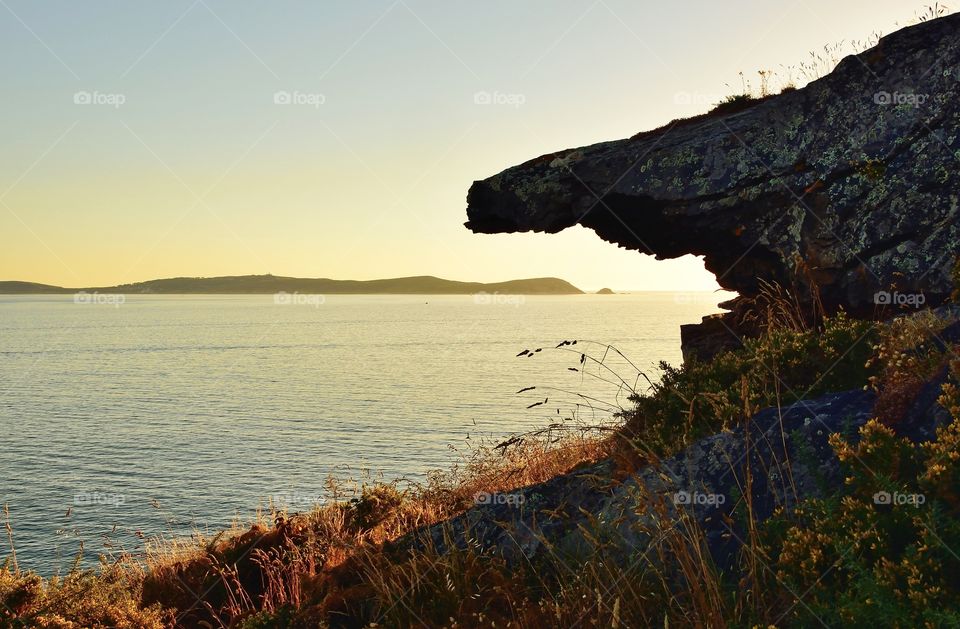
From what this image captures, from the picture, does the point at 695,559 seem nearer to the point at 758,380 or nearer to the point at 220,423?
the point at 758,380

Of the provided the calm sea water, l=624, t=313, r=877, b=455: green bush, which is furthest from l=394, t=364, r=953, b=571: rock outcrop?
the calm sea water

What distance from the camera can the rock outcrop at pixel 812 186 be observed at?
1012 cm

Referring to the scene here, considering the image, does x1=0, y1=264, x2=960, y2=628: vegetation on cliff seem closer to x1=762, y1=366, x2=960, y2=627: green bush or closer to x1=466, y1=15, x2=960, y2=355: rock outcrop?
x1=762, y1=366, x2=960, y2=627: green bush

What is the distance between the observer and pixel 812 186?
10.9 m

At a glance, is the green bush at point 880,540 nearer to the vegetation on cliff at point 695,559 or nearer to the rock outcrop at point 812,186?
the vegetation on cliff at point 695,559

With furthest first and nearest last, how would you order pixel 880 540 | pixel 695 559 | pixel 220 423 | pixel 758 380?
pixel 220 423 < pixel 758 380 < pixel 695 559 < pixel 880 540

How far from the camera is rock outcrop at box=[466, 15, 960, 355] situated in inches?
398

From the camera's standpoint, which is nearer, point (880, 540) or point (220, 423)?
point (880, 540)

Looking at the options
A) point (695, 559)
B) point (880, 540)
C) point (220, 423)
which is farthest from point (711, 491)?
point (220, 423)

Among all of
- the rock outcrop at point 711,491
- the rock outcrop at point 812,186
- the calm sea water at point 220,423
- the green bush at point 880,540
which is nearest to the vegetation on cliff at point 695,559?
the green bush at point 880,540

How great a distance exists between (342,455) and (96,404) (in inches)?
993

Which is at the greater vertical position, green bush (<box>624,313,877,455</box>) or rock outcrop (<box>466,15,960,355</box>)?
rock outcrop (<box>466,15,960,355</box>)

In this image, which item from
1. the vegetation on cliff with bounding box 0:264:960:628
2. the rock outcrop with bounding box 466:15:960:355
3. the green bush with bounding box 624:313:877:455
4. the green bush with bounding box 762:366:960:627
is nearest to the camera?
the green bush with bounding box 762:366:960:627

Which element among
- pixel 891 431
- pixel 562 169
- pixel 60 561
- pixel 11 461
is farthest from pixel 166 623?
pixel 11 461
